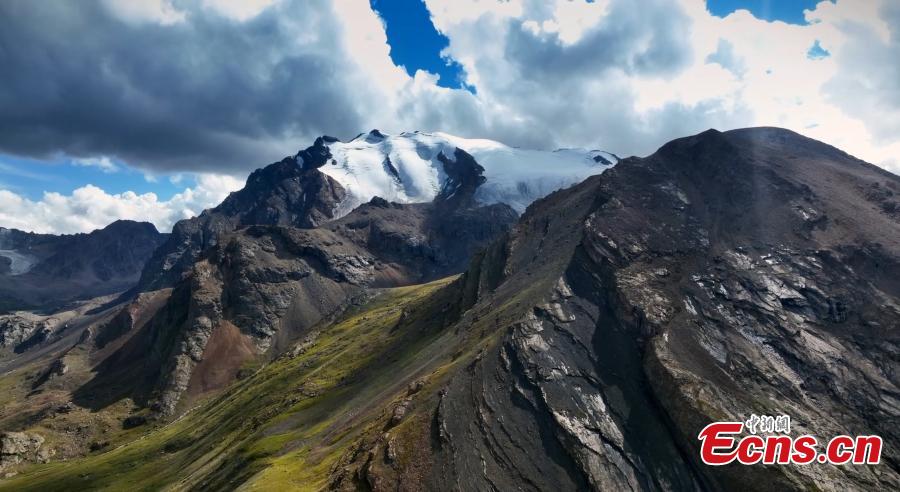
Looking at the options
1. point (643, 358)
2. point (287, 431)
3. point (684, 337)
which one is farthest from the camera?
point (287, 431)

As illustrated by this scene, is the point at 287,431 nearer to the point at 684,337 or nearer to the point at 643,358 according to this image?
the point at 643,358

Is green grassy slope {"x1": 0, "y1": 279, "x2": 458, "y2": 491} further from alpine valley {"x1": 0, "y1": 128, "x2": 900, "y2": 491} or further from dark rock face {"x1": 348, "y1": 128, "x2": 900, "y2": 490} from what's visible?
dark rock face {"x1": 348, "y1": 128, "x2": 900, "y2": 490}

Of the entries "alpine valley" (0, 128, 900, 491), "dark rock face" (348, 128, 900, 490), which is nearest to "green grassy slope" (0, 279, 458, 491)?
"alpine valley" (0, 128, 900, 491)

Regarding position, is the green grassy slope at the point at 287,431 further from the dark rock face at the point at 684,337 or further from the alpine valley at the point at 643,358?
the dark rock face at the point at 684,337

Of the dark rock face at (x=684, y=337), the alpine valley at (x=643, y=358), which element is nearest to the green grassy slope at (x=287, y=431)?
the alpine valley at (x=643, y=358)

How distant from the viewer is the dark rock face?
7644cm

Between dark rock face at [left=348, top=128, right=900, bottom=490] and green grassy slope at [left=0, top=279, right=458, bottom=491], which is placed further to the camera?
green grassy slope at [left=0, top=279, right=458, bottom=491]

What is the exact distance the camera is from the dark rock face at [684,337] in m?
76.4

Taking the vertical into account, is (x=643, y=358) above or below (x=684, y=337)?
below

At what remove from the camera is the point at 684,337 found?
3797 inches

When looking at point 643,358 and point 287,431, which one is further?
point 287,431

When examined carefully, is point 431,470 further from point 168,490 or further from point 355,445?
point 168,490

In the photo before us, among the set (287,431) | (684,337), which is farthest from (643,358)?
(287,431)

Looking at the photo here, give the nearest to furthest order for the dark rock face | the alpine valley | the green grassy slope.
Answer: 1. the dark rock face
2. the alpine valley
3. the green grassy slope
